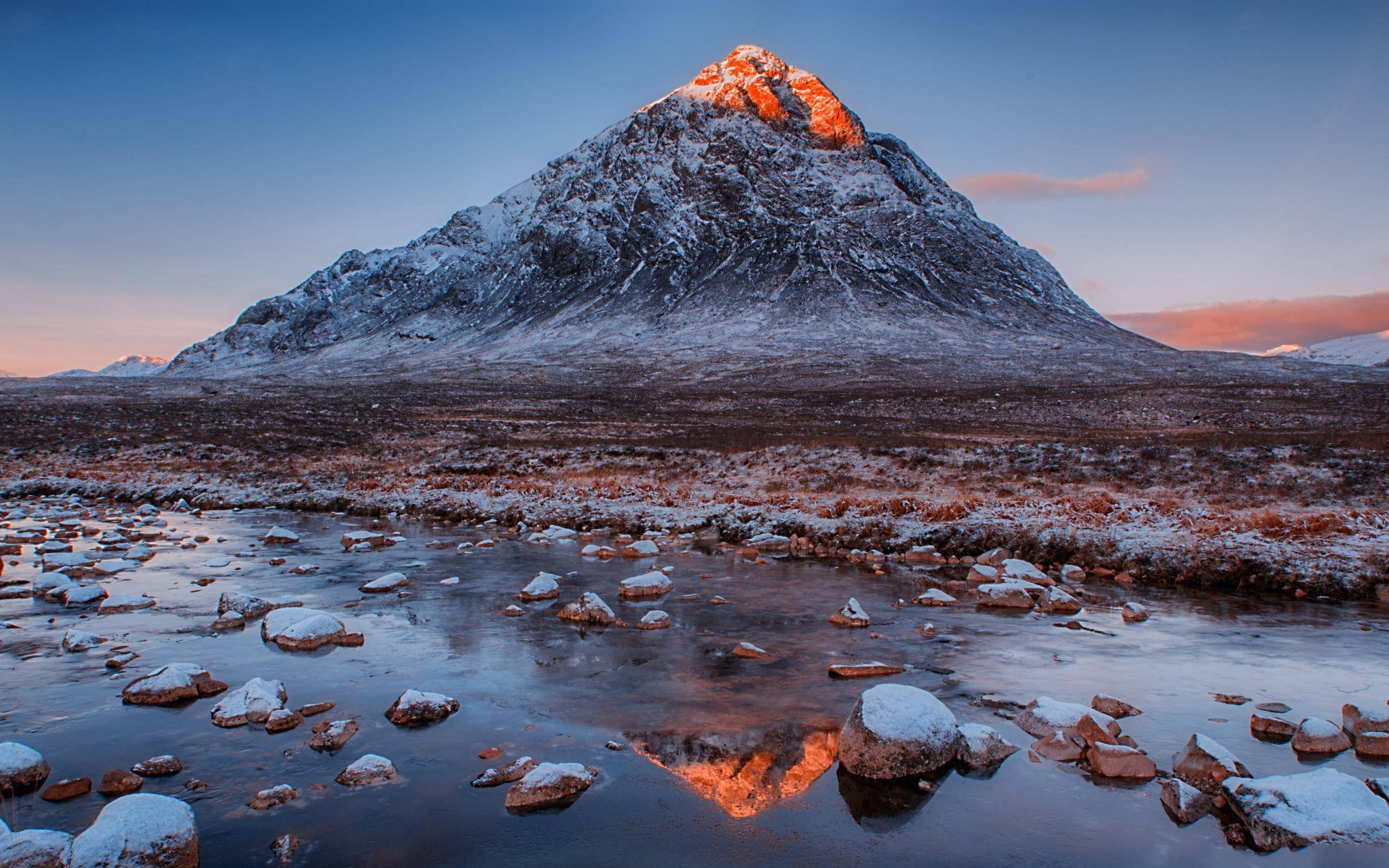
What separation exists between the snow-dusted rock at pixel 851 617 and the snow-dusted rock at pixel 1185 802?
20.9ft

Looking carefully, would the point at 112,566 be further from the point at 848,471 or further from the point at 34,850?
the point at 848,471

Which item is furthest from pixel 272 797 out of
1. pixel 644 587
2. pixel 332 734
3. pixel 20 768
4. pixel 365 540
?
pixel 365 540

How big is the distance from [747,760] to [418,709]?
13.4ft

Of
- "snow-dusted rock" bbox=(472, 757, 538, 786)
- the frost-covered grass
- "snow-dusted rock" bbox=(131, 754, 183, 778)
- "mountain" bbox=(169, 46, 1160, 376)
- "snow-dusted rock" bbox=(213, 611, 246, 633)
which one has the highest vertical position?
"mountain" bbox=(169, 46, 1160, 376)

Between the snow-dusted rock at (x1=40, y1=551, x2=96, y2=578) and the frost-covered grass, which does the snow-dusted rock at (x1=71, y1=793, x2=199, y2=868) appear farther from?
the frost-covered grass

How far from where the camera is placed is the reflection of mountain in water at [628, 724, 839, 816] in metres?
7.89

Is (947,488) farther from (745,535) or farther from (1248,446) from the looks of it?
(1248,446)

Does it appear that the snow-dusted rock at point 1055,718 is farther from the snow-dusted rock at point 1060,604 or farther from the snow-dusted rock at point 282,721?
the snow-dusted rock at point 282,721

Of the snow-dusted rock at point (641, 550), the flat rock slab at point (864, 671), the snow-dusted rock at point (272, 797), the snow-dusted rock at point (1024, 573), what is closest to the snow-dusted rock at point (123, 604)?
the snow-dusted rock at point (272, 797)

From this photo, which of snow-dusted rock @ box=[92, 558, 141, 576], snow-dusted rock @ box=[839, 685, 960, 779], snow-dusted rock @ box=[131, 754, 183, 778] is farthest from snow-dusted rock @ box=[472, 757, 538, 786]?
snow-dusted rock @ box=[92, 558, 141, 576]

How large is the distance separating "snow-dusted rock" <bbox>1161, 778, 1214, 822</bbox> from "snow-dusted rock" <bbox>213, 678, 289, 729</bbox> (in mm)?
9789

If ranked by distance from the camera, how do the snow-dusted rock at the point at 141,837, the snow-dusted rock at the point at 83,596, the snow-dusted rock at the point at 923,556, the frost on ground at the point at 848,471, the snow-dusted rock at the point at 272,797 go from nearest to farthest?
the snow-dusted rock at the point at 141,837 → the snow-dusted rock at the point at 272,797 → the snow-dusted rock at the point at 83,596 → the frost on ground at the point at 848,471 → the snow-dusted rock at the point at 923,556

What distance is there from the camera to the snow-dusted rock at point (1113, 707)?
9819 millimetres

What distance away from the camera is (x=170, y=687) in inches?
389
